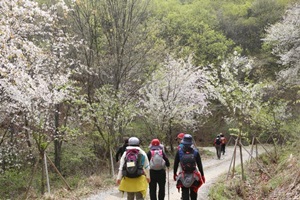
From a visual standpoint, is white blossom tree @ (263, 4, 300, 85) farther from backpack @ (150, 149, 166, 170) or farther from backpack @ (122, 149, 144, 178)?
backpack @ (122, 149, 144, 178)

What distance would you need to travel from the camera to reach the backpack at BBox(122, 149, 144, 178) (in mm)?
5539

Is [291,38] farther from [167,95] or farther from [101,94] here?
[101,94]

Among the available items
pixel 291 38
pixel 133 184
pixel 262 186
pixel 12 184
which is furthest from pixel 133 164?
pixel 291 38

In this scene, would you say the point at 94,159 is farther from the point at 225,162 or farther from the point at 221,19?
the point at 221,19

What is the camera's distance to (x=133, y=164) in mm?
5527

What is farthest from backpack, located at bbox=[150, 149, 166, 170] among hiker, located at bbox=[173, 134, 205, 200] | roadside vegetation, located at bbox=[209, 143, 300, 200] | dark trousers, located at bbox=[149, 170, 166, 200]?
roadside vegetation, located at bbox=[209, 143, 300, 200]

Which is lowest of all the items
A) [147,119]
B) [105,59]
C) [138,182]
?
[138,182]

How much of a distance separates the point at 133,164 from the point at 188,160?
1.07 m

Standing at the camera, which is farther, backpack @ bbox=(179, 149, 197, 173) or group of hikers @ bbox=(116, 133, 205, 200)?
backpack @ bbox=(179, 149, 197, 173)

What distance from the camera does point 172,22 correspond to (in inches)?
1128

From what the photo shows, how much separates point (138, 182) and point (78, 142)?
12.8m

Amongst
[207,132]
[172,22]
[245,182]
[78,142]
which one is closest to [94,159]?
[78,142]

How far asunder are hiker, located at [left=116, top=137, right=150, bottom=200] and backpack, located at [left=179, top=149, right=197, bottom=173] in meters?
0.70

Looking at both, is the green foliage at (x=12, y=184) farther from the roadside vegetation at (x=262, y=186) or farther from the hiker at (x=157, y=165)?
the roadside vegetation at (x=262, y=186)
